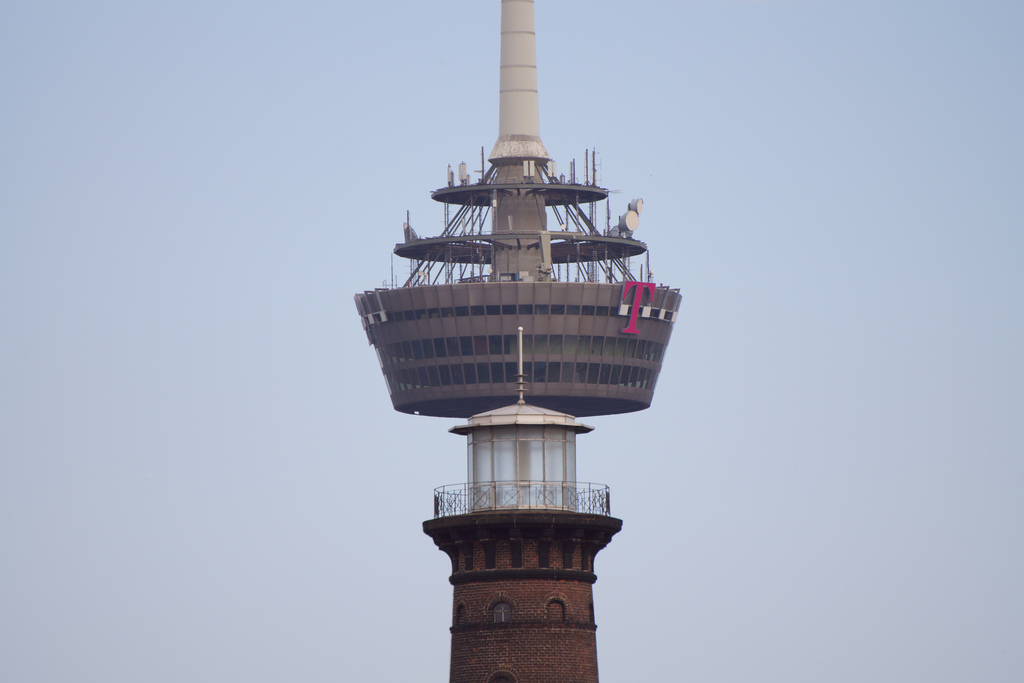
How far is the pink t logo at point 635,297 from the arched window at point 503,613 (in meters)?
116

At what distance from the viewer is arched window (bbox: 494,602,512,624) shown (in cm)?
6153

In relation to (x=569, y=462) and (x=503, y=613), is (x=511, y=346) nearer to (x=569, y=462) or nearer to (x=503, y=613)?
(x=569, y=462)

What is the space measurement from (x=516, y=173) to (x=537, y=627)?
12373 cm

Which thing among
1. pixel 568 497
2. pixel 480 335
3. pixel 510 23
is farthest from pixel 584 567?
pixel 510 23

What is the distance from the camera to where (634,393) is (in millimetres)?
179625

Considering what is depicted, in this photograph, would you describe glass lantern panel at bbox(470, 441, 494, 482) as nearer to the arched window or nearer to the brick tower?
the brick tower

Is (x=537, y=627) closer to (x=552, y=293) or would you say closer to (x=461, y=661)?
(x=461, y=661)

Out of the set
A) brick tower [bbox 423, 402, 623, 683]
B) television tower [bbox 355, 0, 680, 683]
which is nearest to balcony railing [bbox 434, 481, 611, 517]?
brick tower [bbox 423, 402, 623, 683]

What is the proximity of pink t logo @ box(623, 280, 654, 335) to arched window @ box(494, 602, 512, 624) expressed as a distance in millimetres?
116138

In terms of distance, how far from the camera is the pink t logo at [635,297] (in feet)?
581

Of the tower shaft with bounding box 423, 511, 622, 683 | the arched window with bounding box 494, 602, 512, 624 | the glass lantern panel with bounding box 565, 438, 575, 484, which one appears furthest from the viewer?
the glass lantern panel with bounding box 565, 438, 575, 484

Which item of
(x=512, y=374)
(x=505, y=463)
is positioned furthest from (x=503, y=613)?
(x=512, y=374)

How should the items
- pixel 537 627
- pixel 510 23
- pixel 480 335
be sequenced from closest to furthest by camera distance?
pixel 537 627
pixel 480 335
pixel 510 23

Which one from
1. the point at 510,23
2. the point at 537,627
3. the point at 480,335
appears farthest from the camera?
the point at 510,23
